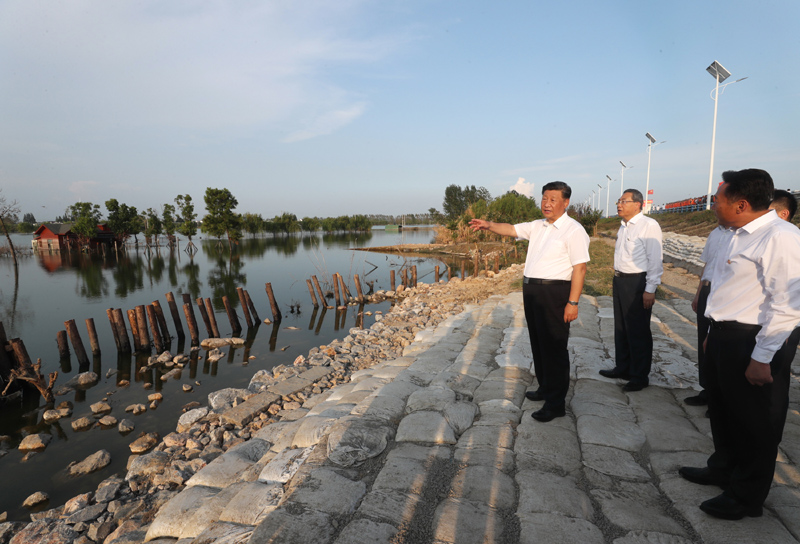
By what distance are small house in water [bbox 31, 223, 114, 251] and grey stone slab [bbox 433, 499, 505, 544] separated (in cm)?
4724

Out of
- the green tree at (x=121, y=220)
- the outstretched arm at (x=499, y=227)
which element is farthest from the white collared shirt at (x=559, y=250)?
the green tree at (x=121, y=220)

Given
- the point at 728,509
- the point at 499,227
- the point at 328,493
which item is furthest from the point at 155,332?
the point at 728,509

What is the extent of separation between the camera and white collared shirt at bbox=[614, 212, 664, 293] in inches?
130

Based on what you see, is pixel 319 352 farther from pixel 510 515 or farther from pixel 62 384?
pixel 510 515

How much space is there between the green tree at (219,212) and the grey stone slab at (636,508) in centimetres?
4397

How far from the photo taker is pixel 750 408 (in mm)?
1749

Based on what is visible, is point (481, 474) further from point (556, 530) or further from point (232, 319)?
point (232, 319)

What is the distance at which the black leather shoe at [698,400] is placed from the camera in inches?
118

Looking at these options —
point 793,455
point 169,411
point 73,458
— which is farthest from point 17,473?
point 793,455

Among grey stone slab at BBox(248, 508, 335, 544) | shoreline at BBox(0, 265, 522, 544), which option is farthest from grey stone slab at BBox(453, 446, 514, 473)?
shoreline at BBox(0, 265, 522, 544)

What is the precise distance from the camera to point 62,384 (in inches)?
290

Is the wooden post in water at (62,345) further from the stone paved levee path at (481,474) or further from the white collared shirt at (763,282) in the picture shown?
the white collared shirt at (763,282)

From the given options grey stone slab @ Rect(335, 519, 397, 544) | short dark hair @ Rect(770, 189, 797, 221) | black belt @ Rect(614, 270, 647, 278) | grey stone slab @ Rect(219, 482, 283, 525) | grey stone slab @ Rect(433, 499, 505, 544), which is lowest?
grey stone slab @ Rect(219, 482, 283, 525)

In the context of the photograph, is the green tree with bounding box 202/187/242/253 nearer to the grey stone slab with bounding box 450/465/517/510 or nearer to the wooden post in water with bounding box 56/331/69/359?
the wooden post in water with bounding box 56/331/69/359
